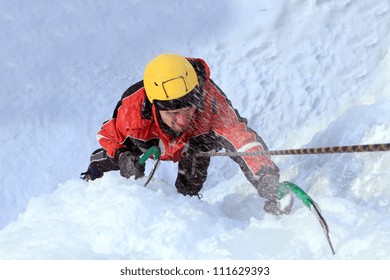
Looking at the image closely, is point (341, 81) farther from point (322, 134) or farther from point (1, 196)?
point (1, 196)

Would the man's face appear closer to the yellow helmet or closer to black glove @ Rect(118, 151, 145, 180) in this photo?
the yellow helmet

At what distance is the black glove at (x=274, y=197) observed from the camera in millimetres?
2512

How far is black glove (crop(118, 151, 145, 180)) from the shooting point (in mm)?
3166

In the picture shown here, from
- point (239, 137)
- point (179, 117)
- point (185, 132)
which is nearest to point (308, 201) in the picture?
point (239, 137)

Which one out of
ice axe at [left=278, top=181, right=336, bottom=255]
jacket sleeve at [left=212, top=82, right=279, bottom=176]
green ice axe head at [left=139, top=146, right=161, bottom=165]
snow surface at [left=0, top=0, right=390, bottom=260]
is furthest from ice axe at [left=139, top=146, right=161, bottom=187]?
ice axe at [left=278, top=181, right=336, bottom=255]

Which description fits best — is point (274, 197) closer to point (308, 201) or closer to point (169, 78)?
point (308, 201)

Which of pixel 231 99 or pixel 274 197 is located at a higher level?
pixel 231 99

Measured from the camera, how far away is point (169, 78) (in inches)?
115

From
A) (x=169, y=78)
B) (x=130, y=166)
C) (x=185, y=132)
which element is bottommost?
(x=130, y=166)

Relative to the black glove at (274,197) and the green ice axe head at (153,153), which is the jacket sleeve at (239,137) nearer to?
the black glove at (274,197)

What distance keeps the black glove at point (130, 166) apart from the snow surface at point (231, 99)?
98mm

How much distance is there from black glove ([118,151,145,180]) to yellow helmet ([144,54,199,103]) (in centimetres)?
42

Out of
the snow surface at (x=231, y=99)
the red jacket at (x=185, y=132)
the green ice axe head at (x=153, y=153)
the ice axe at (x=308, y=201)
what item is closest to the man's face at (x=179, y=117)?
the red jacket at (x=185, y=132)

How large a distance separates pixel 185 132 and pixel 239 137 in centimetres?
39
